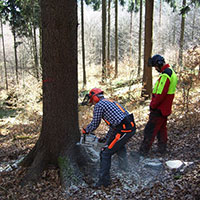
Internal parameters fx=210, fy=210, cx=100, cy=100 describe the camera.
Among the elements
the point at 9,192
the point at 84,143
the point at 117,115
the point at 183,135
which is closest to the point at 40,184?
the point at 9,192

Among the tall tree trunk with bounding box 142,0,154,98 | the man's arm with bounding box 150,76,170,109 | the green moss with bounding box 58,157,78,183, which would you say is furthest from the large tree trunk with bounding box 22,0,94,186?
the tall tree trunk with bounding box 142,0,154,98

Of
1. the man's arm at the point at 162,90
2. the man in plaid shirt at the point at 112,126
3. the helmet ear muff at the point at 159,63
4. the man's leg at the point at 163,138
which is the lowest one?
the man's leg at the point at 163,138

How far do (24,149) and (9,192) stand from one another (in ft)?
7.33

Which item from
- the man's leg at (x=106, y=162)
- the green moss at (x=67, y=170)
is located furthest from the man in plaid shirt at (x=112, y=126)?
the green moss at (x=67, y=170)

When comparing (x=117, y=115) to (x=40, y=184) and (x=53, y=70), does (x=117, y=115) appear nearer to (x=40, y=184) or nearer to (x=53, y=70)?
(x=53, y=70)

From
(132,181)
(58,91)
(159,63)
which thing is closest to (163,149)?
(132,181)

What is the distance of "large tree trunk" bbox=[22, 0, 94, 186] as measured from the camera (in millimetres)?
3984

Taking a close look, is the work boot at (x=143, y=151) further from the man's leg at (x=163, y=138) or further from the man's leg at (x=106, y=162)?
the man's leg at (x=106, y=162)

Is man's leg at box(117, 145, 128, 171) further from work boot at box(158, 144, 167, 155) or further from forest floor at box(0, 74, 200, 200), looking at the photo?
work boot at box(158, 144, 167, 155)

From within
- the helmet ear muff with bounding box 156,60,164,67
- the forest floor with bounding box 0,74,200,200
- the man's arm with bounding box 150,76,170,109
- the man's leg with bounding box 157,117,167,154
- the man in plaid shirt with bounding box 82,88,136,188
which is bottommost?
the forest floor with bounding box 0,74,200,200

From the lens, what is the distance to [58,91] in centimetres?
415

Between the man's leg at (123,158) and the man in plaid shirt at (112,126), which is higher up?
the man in plaid shirt at (112,126)

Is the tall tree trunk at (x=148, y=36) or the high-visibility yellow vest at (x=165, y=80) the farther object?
the tall tree trunk at (x=148, y=36)

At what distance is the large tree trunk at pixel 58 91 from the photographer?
398cm
